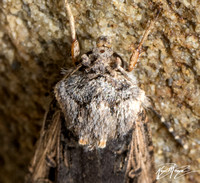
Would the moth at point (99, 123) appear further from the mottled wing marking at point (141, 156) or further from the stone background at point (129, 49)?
the stone background at point (129, 49)

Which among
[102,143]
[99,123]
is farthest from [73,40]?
[102,143]

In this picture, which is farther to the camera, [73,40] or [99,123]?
[73,40]

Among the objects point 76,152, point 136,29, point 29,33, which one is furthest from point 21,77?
point 136,29

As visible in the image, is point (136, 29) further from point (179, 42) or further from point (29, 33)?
point (29, 33)

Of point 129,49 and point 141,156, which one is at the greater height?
point 129,49

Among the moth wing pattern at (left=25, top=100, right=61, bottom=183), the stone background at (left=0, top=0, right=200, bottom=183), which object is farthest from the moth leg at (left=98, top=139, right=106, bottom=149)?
the stone background at (left=0, top=0, right=200, bottom=183)

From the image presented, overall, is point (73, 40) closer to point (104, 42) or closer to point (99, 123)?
point (104, 42)

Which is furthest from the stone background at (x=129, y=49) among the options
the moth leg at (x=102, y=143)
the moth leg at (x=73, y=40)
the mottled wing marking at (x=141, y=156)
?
the moth leg at (x=102, y=143)
